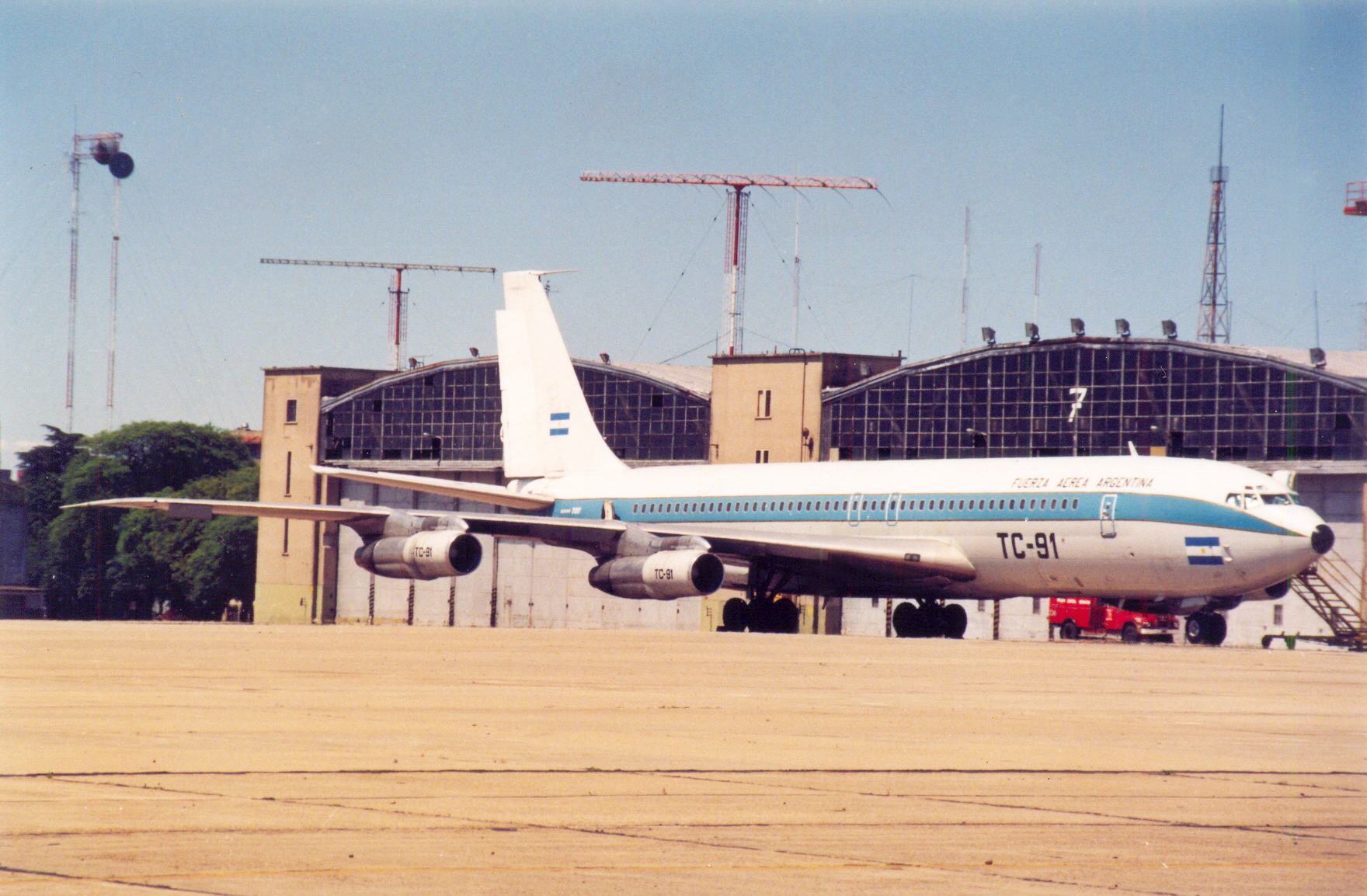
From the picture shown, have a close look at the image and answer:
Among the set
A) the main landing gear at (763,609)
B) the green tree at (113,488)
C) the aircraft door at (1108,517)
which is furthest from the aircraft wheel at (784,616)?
the green tree at (113,488)

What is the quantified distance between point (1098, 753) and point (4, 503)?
66737 millimetres

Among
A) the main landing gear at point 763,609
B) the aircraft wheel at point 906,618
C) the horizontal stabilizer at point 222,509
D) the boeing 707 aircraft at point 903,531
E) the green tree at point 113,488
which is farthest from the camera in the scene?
the green tree at point 113,488

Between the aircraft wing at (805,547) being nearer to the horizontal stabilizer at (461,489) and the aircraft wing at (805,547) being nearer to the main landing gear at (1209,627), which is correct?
the horizontal stabilizer at (461,489)

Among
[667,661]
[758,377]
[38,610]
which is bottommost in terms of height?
[38,610]

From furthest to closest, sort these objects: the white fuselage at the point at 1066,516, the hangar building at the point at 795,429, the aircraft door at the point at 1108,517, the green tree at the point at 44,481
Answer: the green tree at the point at 44,481 → the hangar building at the point at 795,429 → the aircraft door at the point at 1108,517 → the white fuselage at the point at 1066,516

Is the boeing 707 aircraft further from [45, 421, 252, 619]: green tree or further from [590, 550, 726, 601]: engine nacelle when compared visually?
[45, 421, 252, 619]: green tree

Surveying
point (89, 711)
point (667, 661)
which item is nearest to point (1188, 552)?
point (667, 661)

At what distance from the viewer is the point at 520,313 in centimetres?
5166

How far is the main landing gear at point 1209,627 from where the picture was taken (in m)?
37.7

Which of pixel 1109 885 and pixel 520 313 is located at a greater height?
pixel 520 313

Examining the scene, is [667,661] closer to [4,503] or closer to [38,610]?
[4,503]

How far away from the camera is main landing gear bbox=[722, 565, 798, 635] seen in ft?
139

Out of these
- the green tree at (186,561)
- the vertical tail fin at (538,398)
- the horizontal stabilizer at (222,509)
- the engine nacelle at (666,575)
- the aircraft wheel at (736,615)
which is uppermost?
the vertical tail fin at (538,398)

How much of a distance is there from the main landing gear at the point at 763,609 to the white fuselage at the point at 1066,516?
1.30 m
